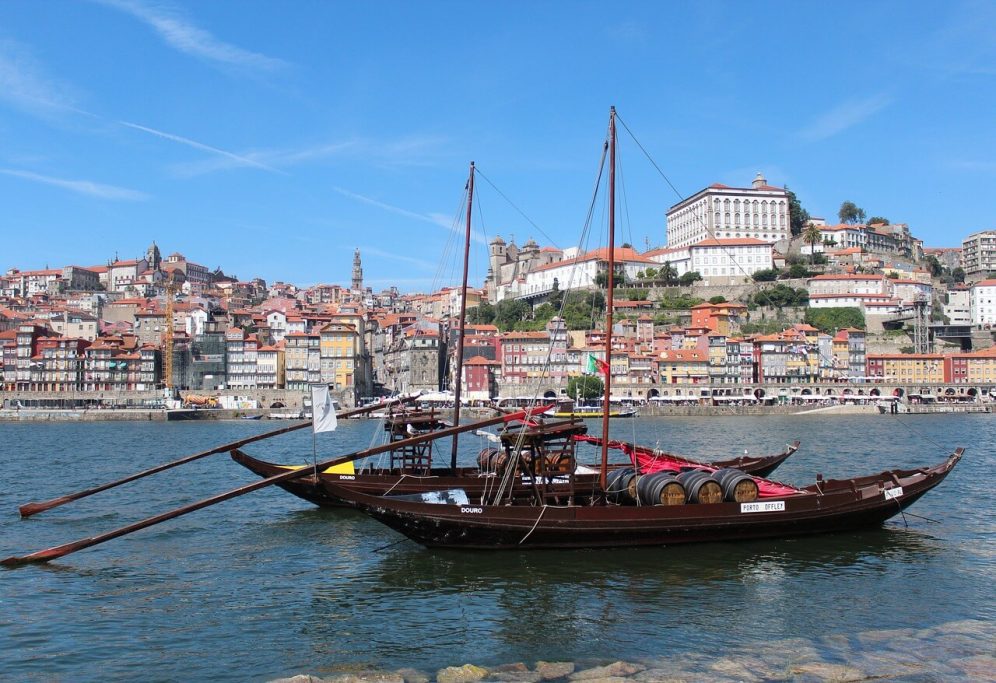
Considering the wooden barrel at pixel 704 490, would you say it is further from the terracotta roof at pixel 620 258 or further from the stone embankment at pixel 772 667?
the terracotta roof at pixel 620 258

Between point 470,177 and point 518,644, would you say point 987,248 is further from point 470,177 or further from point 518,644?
point 518,644

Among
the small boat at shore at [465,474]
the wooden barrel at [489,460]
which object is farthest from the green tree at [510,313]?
the wooden barrel at [489,460]

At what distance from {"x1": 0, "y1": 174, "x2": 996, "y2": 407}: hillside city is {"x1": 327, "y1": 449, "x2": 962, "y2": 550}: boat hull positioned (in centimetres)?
6185

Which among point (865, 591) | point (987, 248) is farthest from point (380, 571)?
point (987, 248)

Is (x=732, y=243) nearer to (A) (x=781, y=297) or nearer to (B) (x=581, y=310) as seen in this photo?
(A) (x=781, y=297)

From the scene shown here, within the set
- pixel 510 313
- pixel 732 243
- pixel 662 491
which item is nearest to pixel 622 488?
pixel 662 491

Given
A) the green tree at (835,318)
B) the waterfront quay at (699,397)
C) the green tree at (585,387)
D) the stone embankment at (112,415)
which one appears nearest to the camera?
the stone embankment at (112,415)

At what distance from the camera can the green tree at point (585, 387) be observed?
9301 cm

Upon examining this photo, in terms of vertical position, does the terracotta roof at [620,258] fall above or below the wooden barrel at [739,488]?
above

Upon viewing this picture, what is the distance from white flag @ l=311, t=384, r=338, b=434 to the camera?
18.8m

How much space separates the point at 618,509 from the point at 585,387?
75.5m

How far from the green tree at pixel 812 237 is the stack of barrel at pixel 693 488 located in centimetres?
11934

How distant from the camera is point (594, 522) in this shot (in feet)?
59.0

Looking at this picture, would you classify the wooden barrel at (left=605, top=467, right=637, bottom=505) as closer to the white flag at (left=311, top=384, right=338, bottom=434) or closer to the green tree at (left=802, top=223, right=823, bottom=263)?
the white flag at (left=311, top=384, right=338, bottom=434)
